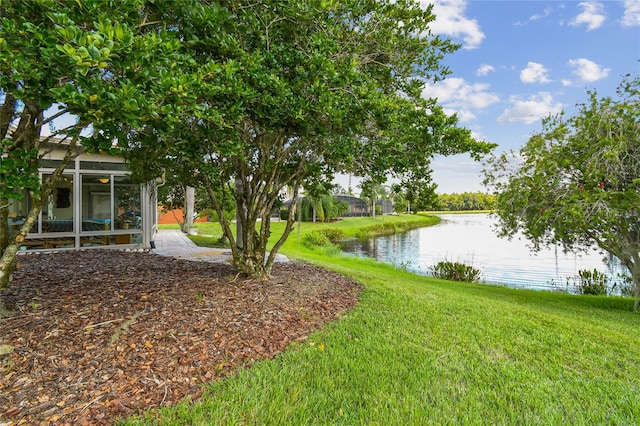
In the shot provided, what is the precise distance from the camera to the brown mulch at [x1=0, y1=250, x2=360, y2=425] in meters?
2.32

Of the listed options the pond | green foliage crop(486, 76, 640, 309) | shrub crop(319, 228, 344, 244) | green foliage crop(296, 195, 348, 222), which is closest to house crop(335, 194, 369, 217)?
green foliage crop(296, 195, 348, 222)

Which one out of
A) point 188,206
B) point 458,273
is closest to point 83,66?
point 458,273

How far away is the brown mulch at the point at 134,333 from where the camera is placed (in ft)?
7.62

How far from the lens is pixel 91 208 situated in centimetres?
946

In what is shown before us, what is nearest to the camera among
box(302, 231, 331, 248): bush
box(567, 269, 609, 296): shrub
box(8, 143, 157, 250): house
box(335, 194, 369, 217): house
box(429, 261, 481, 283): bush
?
box(8, 143, 157, 250): house

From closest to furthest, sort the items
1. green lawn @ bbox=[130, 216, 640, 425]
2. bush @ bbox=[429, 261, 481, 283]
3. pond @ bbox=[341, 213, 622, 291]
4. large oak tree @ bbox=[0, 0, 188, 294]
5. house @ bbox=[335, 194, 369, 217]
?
large oak tree @ bbox=[0, 0, 188, 294]
green lawn @ bbox=[130, 216, 640, 425]
bush @ bbox=[429, 261, 481, 283]
pond @ bbox=[341, 213, 622, 291]
house @ bbox=[335, 194, 369, 217]

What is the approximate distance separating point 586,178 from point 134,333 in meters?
8.01

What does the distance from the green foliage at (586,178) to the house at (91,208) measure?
32.7 feet

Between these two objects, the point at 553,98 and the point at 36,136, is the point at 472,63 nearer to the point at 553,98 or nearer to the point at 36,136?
the point at 553,98

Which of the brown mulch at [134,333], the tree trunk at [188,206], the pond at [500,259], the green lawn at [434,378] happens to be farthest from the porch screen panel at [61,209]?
the pond at [500,259]

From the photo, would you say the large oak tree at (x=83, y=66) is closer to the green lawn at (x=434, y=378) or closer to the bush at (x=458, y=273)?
the green lawn at (x=434, y=378)

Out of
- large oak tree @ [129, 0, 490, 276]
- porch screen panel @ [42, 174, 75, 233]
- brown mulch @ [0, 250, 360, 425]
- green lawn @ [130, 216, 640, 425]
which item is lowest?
green lawn @ [130, 216, 640, 425]

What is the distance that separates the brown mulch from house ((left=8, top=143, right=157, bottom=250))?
12.1 feet

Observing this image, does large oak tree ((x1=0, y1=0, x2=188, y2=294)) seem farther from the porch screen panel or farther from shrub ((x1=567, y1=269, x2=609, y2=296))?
shrub ((x1=567, y1=269, x2=609, y2=296))
